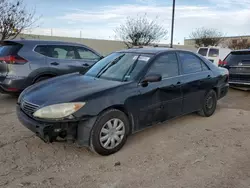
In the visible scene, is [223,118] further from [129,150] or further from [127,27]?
[127,27]

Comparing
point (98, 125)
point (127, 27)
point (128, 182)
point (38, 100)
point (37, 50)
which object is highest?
point (127, 27)

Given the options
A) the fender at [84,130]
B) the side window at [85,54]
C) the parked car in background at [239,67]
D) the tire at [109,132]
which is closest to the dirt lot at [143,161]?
the tire at [109,132]

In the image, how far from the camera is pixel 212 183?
2.92 m

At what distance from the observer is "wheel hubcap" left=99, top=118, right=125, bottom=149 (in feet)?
11.4

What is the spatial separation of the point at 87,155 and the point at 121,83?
3.87 feet

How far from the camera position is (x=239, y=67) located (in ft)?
27.0

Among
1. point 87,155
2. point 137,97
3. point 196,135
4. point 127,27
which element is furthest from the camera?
point 127,27

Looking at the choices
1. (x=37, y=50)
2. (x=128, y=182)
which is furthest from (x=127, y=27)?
A: (x=128, y=182)

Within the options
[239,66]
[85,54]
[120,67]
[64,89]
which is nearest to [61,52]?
[85,54]

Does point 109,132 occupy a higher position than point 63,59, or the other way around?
point 63,59

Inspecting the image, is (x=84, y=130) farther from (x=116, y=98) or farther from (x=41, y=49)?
(x=41, y=49)

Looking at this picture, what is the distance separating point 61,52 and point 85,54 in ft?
2.59

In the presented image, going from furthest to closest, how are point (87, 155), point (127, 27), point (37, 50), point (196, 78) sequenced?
point (127, 27) → point (37, 50) → point (196, 78) → point (87, 155)

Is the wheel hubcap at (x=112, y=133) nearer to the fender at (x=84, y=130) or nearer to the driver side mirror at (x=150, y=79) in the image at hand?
the fender at (x=84, y=130)
